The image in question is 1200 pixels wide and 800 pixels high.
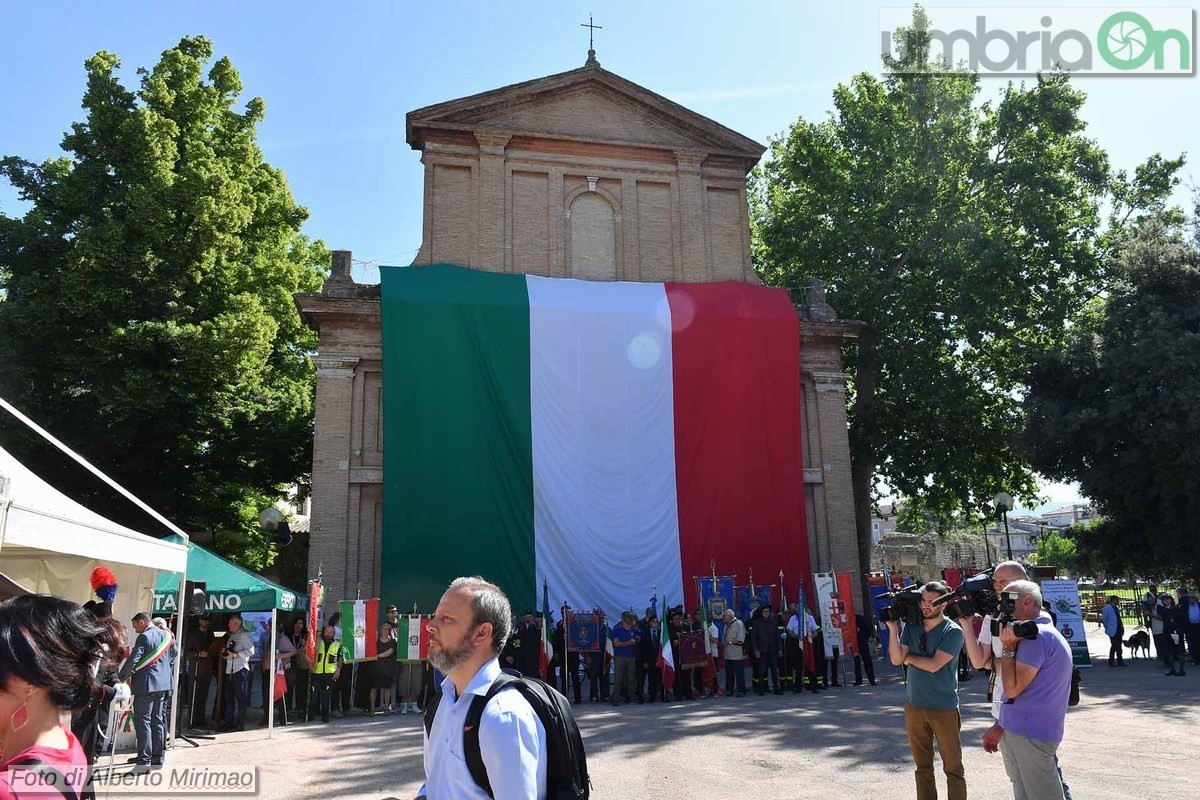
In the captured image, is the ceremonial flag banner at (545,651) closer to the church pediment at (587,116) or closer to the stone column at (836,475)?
the stone column at (836,475)

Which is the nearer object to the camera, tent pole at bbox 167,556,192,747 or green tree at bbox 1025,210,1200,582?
tent pole at bbox 167,556,192,747

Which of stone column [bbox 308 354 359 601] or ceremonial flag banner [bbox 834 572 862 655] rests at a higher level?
stone column [bbox 308 354 359 601]

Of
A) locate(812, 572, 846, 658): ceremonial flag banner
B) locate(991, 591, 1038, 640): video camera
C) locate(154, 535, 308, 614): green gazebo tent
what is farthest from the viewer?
locate(812, 572, 846, 658): ceremonial flag banner

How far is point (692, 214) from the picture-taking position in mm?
24531

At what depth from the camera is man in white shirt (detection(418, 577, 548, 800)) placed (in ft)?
8.39

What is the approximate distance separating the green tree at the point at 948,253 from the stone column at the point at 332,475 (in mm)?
15487

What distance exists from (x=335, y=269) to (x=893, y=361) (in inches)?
Answer: 685

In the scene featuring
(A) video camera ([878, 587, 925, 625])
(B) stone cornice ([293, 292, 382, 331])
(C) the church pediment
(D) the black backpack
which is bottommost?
(D) the black backpack

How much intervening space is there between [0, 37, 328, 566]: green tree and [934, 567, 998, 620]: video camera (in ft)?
64.1

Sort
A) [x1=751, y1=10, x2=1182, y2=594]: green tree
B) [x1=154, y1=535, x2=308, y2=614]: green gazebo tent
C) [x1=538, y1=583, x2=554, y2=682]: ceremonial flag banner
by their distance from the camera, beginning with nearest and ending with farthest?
[x1=154, y1=535, x2=308, y2=614]: green gazebo tent < [x1=538, y1=583, x2=554, y2=682]: ceremonial flag banner < [x1=751, y1=10, x2=1182, y2=594]: green tree

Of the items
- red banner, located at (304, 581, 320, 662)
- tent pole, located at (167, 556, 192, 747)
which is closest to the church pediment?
red banner, located at (304, 581, 320, 662)

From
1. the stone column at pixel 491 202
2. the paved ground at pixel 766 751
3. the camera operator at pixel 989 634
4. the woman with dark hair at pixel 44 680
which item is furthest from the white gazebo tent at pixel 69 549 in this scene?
the stone column at pixel 491 202

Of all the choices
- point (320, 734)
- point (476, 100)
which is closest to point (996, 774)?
point (320, 734)

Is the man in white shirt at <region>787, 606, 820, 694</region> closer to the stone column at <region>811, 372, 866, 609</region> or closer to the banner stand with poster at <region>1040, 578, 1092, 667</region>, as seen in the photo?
the stone column at <region>811, 372, 866, 609</region>
